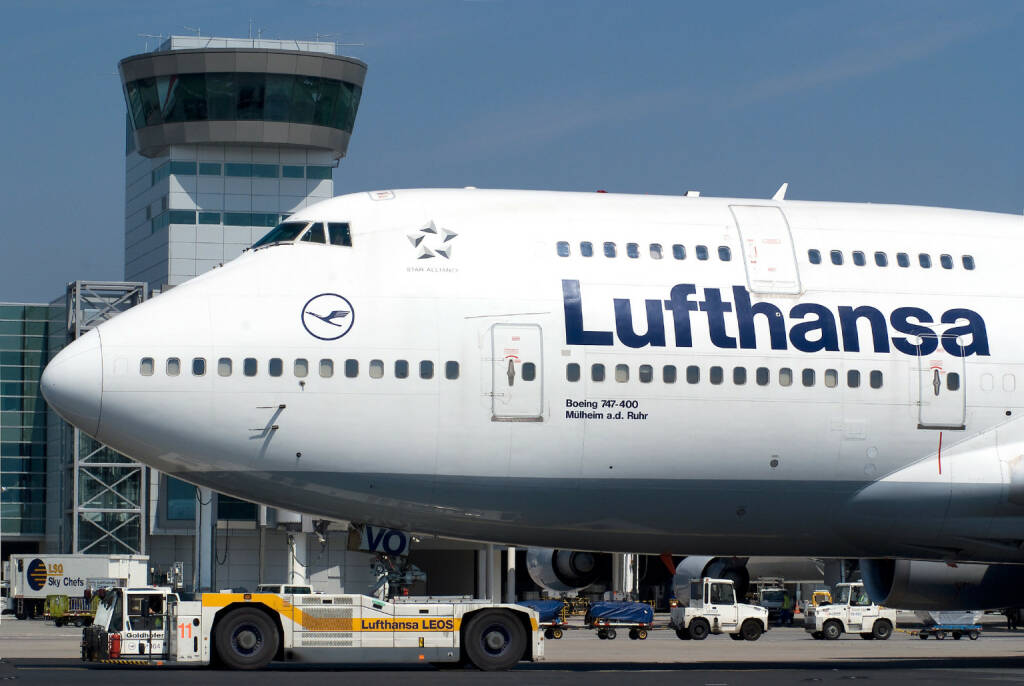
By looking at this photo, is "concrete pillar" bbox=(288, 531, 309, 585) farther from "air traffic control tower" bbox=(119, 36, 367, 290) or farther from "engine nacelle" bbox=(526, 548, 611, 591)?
"engine nacelle" bbox=(526, 548, 611, 591)

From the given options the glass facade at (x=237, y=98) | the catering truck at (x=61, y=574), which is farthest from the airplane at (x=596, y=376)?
the glass facade at (x=237, y=98)

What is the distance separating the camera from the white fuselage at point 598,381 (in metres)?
22.2

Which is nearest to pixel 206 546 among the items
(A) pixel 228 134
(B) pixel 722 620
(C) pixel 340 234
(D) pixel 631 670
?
(A) pixel 228 134

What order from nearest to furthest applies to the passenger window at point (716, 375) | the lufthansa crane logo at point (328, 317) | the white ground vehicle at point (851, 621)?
the lufthansa crane logo at point (328, 317)
the passenger window at point (716, 375)
the white ground vehicle at point (851, 621)

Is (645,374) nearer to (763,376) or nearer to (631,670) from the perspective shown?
(763,376)

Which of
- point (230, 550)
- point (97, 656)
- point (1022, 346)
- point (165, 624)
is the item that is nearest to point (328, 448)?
point (165, 624)

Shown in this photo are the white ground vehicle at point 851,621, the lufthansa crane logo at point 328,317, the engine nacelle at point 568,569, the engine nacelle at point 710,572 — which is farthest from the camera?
the white ground vehicle at point 851,621

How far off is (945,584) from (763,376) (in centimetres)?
Answer: 665

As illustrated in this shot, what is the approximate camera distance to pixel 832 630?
174ft

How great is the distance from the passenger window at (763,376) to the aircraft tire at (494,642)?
6086 mm

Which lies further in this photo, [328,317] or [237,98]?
[237,98]

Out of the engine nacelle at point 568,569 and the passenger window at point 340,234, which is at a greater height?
the passenger window at point 340,234

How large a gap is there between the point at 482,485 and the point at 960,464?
8.26 metres

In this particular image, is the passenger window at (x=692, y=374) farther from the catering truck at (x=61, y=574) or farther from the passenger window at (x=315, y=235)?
the catering truck at (x=61, y=574)
